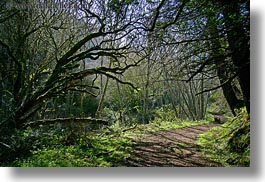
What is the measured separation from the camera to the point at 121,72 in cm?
217

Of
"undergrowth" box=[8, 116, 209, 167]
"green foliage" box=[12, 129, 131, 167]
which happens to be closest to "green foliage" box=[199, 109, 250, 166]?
"undergrowth" box=[8, 116, 209, 167]

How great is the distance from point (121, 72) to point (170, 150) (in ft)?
2.49

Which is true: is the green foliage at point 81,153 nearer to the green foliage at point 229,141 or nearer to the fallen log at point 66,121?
the fallen log at point 66,121

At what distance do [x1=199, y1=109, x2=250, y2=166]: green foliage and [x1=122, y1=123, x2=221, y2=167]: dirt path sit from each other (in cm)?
6

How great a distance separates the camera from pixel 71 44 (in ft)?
7.14

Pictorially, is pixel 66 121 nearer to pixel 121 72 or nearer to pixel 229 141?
pixel 121 72

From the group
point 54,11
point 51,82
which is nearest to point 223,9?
point 54,11

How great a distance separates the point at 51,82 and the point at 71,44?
0.36 metres

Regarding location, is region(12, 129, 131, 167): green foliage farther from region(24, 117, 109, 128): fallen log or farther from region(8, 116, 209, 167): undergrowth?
region(24, 117, 109, 128): fallen log

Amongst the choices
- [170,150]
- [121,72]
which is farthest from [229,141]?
[121,72]

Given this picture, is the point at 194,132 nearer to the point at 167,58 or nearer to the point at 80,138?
the point at 167,58

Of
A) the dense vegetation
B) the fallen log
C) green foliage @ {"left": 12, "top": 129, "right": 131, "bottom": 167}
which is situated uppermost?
the dense vegetation

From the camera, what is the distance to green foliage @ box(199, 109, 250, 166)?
2.12m

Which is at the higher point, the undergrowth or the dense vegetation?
the dense vegetation
